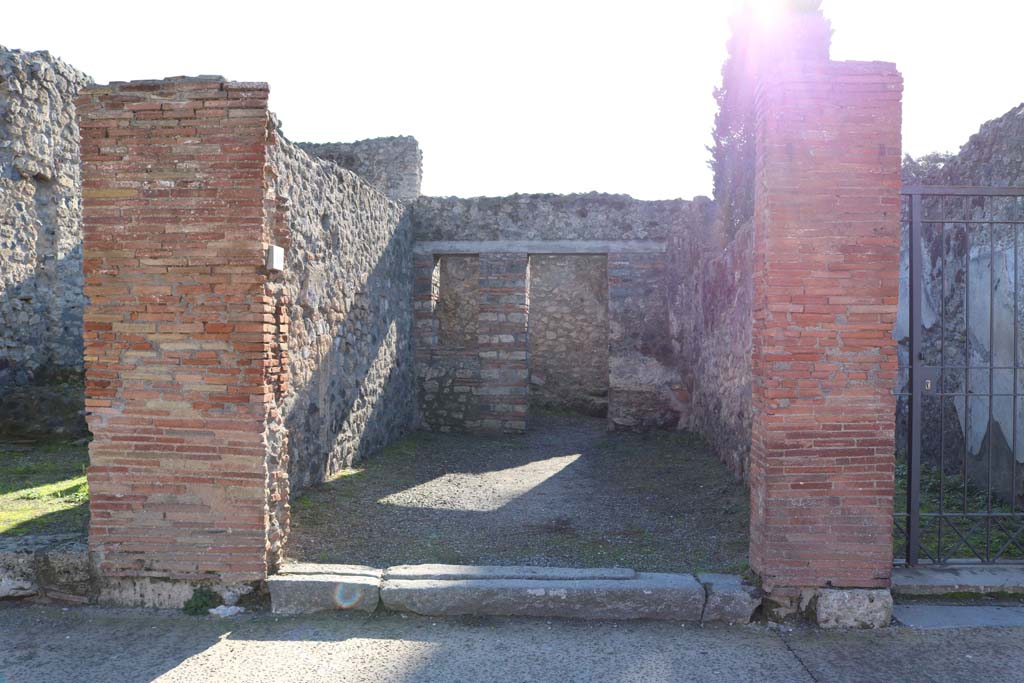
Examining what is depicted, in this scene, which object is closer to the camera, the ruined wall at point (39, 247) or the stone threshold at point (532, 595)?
the stone threshold at point (532, 595)

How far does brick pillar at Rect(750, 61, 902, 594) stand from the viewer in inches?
143

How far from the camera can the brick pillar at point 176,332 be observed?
147 inches

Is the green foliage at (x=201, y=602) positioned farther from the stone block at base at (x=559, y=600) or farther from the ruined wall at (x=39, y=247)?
the ruined wall at (x=39, y=247)

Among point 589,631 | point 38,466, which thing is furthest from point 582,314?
point 589,631

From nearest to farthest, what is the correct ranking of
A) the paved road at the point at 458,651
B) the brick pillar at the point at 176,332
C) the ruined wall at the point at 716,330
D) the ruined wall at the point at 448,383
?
the paved road at the point at 458,651, the brick pillar at the point at 176,332, the ruined wall at the point at 716,330, the ruined wall at the point at 448,383

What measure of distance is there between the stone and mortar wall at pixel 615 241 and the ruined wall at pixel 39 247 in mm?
4415

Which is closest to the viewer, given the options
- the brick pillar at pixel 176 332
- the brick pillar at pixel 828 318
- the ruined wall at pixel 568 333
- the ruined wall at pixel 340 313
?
the brick pillar at pixel 828 318

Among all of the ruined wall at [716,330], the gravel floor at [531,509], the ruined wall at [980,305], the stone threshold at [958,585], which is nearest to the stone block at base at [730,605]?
the gravel floor at [531,509]

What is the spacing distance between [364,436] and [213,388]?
4210mm

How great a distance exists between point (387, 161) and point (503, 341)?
495 cm

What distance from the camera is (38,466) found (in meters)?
6.64

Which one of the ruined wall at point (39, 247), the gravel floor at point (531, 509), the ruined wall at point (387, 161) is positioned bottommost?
the gravel floor at point (531, 509)

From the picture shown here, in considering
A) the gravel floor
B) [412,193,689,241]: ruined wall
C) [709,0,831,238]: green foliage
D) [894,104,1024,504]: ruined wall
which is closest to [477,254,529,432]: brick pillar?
[412,193,689,241]: ruined wall

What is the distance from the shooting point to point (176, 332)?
3.76 m
